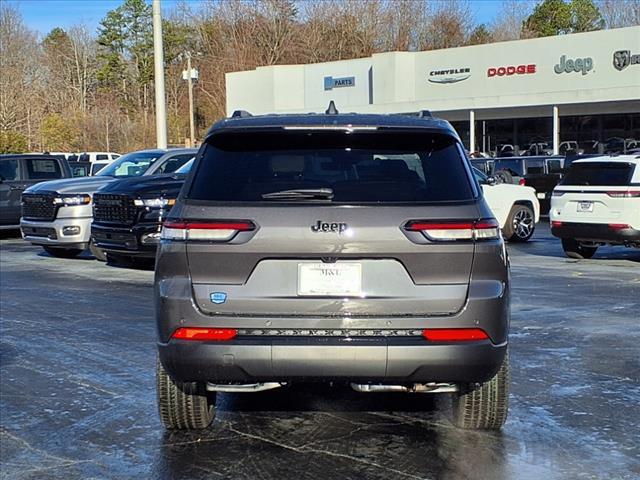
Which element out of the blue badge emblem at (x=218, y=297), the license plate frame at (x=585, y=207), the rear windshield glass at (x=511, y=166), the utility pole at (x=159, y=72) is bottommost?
the license plate frame at (x=585, y=207)

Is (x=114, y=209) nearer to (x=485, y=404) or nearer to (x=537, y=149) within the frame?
(x=485, y=404)

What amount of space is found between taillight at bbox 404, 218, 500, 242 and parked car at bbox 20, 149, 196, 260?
1032cm

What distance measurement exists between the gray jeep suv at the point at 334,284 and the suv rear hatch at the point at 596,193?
364 inches

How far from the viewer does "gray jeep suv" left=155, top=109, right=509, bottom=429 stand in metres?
4.34

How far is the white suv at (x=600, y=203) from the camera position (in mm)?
13016

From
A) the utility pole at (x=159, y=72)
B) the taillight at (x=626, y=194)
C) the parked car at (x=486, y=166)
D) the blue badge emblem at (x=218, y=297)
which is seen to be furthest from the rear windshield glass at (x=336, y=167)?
the parked car at (x=486, y=166)

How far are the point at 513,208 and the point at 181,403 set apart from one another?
13.2 meters

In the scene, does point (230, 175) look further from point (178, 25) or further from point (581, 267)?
point (178, 25)

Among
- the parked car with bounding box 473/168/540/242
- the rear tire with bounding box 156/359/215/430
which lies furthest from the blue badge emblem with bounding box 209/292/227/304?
the parked car with bounding box 473/168/540/242

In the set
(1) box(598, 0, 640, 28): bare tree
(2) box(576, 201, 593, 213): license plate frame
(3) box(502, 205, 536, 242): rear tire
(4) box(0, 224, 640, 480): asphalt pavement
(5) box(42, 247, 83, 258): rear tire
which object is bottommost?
(4) box(0, 224, 640, 480): asphalt pavement

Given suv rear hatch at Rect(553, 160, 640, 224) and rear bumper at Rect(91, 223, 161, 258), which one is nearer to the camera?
rear bumper at Rect(91, 223, 161, 258)

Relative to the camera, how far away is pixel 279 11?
233 ft

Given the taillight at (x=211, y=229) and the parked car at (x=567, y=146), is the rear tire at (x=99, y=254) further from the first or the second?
the parked car at (x=567, y=146)

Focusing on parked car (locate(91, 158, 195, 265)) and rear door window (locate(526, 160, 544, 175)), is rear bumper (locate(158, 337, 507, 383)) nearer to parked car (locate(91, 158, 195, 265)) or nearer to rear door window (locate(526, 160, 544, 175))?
parked car (locate(91, 158, 195, 265))
